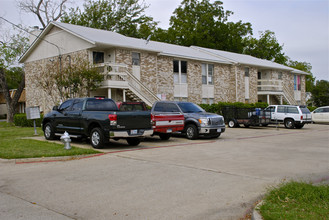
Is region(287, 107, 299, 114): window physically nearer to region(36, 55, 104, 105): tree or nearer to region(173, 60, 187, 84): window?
region(173, 60, 187, 84): window

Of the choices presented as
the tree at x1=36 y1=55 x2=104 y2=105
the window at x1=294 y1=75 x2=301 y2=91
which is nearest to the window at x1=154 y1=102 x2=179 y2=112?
the tree at x1=36 y1=55 x2=104 y2=105

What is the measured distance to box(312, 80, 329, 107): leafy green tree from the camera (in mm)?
47422

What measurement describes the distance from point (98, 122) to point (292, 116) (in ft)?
54.0

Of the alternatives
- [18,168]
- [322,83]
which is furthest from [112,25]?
[18,168]

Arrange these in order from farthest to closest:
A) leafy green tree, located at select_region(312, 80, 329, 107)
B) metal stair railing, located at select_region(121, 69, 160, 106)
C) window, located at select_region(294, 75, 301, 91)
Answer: leafy green tree, located at select_region(312, 80, 329, 107)
window, located at select_region(294, 75, 301, 91)
metal stair railing, located at select_region(121, 69, 160, 106)

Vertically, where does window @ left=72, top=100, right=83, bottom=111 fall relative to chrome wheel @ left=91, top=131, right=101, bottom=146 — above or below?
above

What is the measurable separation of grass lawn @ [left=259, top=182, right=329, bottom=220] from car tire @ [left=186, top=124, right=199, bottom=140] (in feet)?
31.4

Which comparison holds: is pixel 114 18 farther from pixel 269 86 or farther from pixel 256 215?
pixel 256 215

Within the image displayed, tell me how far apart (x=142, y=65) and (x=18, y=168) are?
1755cm

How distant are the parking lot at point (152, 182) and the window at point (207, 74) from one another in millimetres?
21158

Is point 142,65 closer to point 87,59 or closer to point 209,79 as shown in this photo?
point 87,59

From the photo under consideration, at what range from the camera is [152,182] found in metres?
7.27

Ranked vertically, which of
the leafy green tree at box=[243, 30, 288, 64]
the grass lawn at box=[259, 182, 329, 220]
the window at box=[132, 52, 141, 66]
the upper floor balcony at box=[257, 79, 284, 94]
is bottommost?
the grass lawn at box=[259, 182, 329, 220]

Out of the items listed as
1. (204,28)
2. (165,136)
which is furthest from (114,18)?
(165,136)
